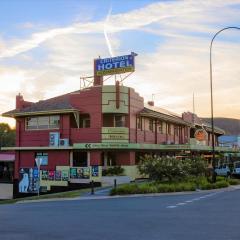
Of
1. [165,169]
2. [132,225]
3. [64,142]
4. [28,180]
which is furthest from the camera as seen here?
[28,180]

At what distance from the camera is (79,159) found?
45.2 meters

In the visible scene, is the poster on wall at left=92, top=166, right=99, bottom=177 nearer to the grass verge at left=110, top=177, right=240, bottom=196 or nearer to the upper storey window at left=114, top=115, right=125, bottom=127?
the upper storey window at left=114, top=115, right=125, bottom=127

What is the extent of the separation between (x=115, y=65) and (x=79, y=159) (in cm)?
919

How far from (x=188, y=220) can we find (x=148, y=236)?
11.1ft

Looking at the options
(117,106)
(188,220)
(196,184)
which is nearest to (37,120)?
(117,106)

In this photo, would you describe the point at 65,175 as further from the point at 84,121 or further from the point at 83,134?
the point at 84,121

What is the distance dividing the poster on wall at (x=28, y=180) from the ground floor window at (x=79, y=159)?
3827 mm

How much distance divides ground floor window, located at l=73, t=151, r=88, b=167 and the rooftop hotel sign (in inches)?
312

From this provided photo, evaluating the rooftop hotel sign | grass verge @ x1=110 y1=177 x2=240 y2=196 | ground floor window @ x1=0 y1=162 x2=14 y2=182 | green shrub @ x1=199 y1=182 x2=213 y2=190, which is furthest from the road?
ground floor window @ x1=0 y1=162 x2=14 y2=182

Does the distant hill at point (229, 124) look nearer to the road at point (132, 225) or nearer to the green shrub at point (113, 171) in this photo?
the green shrub at point (113, 171)

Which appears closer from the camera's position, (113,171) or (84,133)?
(113,171)

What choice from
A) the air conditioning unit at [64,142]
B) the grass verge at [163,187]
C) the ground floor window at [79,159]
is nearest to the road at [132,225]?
the grass verge at [163,187]

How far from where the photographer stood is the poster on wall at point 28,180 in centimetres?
4609

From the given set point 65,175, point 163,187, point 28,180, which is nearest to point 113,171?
point 65,175
